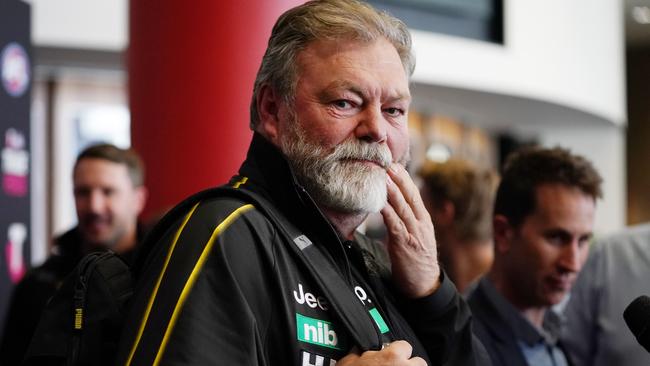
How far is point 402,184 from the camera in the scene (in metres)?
1.72

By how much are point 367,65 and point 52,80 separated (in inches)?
296

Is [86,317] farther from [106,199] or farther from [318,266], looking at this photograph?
[106,199]

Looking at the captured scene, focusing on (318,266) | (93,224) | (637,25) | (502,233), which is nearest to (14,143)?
(93,224)

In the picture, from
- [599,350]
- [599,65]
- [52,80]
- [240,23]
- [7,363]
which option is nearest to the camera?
[599,350]

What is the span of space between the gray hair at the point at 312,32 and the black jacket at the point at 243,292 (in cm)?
15

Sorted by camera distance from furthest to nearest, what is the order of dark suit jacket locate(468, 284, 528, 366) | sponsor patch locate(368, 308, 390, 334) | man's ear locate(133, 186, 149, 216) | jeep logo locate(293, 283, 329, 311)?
man's ear locate(133, 186, 149, 216) → dark suit jacket locate(468, 284, 528, 366) → sponsor patch locate(368, 308, 390, 334) → jeep logo locate(293, 283, 329, 311)

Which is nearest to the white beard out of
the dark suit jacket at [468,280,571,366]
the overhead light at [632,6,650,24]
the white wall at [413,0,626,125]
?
the dark suit jacket at [468,280,571,366]

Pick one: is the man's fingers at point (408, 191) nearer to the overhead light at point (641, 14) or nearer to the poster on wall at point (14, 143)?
the poster on wall at point (14, 143)

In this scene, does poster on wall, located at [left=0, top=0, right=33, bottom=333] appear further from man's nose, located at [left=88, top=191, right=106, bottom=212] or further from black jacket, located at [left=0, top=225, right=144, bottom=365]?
black jacket, located at [left=0, top=225, right=144, bottom=365]

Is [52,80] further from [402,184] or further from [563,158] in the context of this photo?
[402,184]

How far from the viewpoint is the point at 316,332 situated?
4.63 ft

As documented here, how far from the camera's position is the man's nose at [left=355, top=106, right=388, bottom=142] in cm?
158

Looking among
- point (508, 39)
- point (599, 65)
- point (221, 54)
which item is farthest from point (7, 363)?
point (599, 65)

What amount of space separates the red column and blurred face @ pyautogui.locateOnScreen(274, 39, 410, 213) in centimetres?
177
